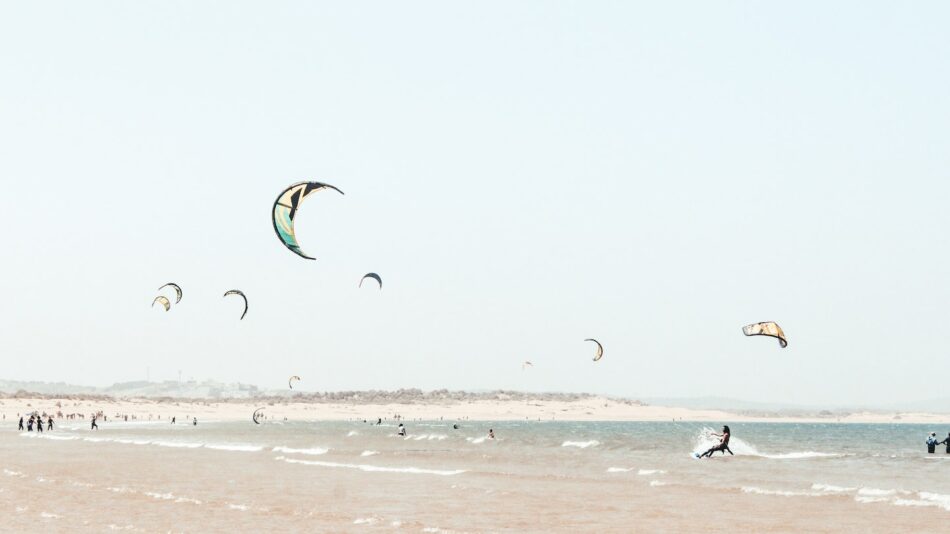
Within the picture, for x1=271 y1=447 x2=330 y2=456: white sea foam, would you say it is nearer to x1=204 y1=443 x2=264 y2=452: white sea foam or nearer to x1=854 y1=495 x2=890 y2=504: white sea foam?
x1=204 y1=443 x2=264 y2=452: white sea foam

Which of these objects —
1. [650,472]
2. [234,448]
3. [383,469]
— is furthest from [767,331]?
[234,448]

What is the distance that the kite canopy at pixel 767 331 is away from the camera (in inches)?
971

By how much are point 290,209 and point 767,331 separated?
12.5 m

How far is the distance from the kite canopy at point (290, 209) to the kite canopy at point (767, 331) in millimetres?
11522

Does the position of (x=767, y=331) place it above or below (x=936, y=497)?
above

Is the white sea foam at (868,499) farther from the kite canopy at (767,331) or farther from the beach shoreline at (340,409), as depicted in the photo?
the beach shoreline at (340,409)

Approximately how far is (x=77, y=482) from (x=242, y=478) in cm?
335

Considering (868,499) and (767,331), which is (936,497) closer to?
(868,499)

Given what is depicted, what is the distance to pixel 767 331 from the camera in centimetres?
2488

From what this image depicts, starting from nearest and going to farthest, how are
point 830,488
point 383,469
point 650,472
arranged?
point 830,488 < point 383,469 < point 650,472

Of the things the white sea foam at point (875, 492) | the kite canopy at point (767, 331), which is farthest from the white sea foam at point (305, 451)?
the white sea foam at point (875, 492)

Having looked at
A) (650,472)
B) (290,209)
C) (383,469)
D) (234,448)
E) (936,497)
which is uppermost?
(290,209)

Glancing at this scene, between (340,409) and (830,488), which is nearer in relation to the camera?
(830,488)

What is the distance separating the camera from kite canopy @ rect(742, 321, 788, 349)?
971 inches
